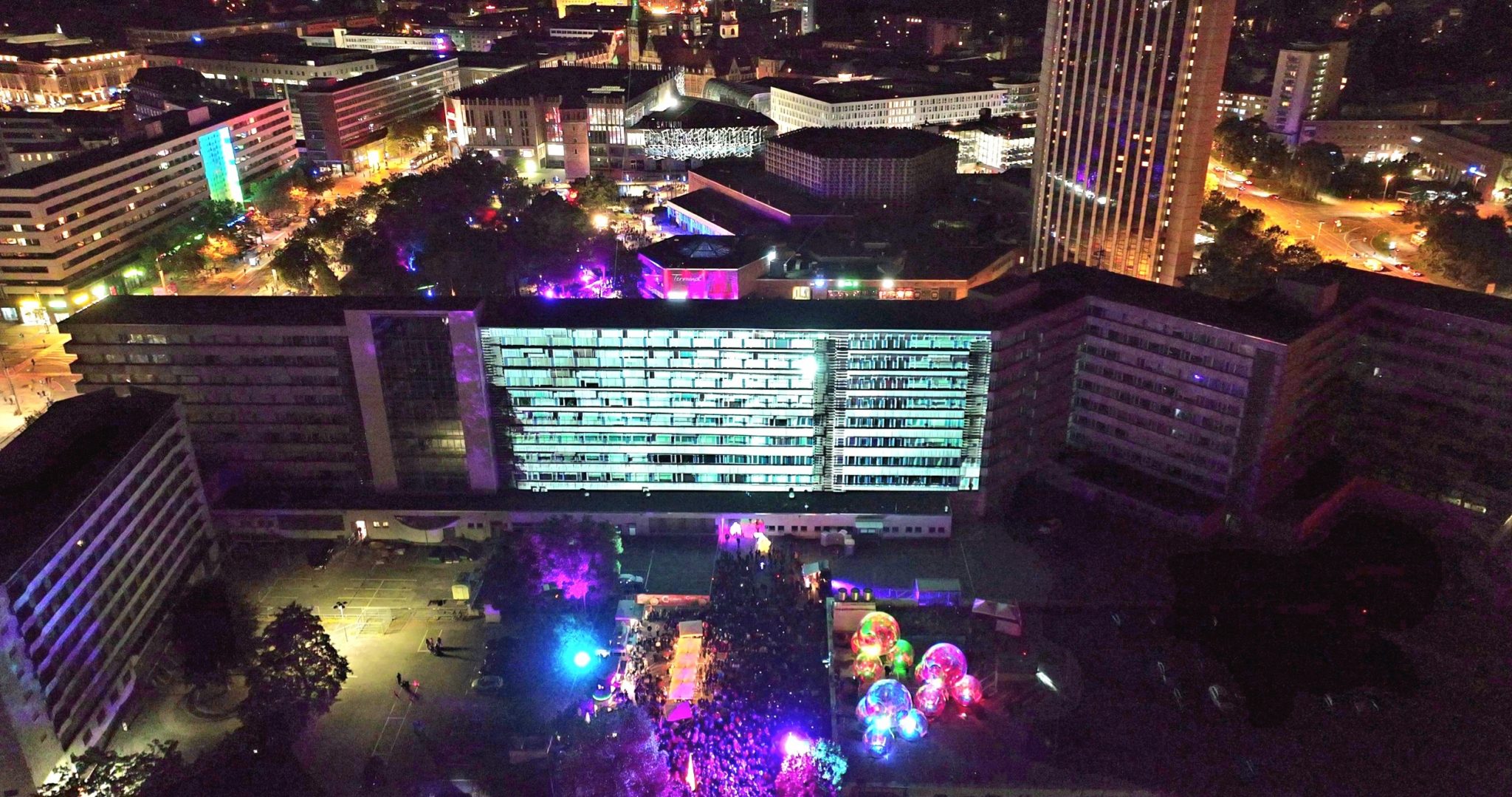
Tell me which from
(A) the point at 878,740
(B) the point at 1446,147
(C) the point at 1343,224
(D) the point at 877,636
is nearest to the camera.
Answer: (A) the point at 878,740

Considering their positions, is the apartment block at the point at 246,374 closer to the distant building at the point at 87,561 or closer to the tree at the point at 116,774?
the distant building at the point at 87,561

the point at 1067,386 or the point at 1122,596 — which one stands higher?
the point at 1067,386

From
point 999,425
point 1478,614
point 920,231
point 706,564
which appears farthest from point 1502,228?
point 706,564

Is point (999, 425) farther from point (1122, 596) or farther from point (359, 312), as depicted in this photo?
point (359, 312)

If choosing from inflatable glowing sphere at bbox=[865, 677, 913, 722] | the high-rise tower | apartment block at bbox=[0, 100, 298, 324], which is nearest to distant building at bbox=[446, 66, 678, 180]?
apartment block at bbox=[0, 100, 298, 324]

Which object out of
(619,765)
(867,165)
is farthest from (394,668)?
(867,165)

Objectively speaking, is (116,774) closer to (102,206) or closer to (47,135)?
(102,206)

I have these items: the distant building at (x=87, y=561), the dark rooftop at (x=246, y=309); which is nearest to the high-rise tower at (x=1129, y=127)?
the dark rooftop at (x=246, y=309)
